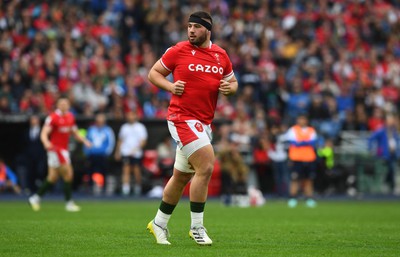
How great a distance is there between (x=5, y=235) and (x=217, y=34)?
20.2 m

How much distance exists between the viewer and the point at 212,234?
492 inches

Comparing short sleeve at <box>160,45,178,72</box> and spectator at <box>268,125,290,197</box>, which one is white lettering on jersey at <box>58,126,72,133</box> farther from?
short sleeve at <box>160,45,178,72</box>

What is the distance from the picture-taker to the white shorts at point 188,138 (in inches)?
415

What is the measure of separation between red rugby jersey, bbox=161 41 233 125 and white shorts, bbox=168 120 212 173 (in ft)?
0.27

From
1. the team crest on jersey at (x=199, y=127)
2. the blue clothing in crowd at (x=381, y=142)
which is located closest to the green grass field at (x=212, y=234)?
the team crest on jersey at (x=199, y=127)

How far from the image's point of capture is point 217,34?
31172 mm

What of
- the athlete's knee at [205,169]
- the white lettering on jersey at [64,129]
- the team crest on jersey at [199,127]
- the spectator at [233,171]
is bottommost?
the spectator at [233,171]

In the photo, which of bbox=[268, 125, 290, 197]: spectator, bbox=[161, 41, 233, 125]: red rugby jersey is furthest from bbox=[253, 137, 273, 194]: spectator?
bbox=[161, 41, 233, 125]: red rugby jersey

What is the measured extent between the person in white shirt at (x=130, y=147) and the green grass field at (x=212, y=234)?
23.0 feet

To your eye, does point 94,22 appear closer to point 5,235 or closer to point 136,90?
point 136,90

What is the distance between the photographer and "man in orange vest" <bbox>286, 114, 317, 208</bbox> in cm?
2392

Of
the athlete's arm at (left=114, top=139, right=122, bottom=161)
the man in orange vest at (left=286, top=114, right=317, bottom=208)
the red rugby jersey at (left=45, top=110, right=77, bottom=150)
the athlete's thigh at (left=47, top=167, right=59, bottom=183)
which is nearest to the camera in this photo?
the red rugby jersey at (left=45, top=110, right=77, bottom=150)

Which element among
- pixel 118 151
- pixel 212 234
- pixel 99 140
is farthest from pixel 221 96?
pixel 212 234

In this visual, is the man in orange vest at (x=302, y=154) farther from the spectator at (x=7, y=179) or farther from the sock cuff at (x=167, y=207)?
the sock cuff at (x=167, y=207)
